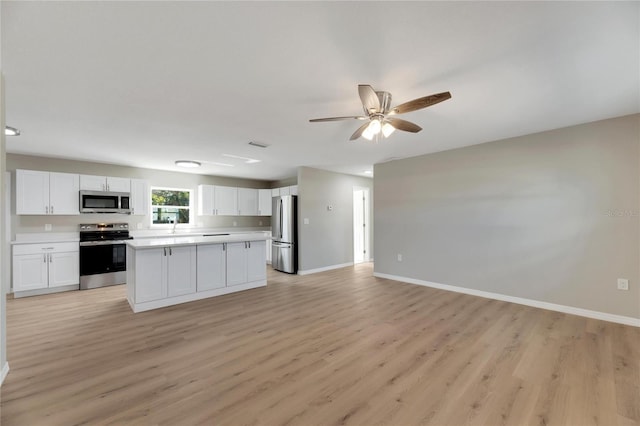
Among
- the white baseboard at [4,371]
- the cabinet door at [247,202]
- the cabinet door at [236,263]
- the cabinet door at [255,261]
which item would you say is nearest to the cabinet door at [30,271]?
the white baseboard at [4,371]

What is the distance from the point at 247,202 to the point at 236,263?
321cm

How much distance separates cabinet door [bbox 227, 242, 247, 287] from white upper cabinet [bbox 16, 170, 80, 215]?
3.17m

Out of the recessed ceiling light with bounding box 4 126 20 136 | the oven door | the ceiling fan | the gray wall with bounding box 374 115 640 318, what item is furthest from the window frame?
the ceiling fan

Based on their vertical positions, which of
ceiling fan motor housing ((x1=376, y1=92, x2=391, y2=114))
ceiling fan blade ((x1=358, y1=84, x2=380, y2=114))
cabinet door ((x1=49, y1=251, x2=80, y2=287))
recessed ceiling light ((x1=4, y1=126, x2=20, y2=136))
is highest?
recessed ceiling light ((x1=4, y1=126, x2=20, y2=136))

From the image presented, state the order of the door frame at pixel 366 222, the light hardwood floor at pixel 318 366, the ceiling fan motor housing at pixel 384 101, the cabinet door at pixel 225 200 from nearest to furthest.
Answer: the light hardwood floor at pixel 318 366 < the ceiling fan motor housing at pixel 384 101 < the cabinet door at pixel 225 200 < the door frame at pixel 366 222

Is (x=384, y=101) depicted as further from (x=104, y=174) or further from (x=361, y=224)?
(x=104, y=174)

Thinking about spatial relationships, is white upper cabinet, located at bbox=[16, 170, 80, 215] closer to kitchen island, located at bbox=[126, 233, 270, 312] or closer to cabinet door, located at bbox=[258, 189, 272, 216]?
kitchen island, located at bbox=[126, 233, 270, 312]

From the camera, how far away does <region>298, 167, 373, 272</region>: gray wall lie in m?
5.87

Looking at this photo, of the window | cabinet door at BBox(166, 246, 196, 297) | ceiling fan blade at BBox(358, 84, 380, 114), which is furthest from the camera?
the window

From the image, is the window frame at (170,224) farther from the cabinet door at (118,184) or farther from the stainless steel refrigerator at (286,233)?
the stainless steel refrigerator at (286,233)

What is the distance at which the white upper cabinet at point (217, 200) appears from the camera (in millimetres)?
6594

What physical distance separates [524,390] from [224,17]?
322 cm

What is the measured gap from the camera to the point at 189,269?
397 cm

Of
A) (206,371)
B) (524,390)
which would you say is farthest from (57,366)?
(524,390)
